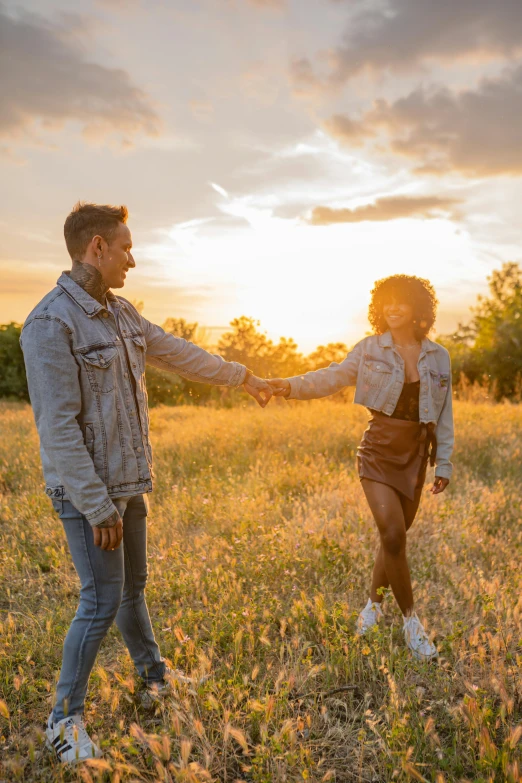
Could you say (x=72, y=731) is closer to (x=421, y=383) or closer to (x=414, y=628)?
(x=414, y=628)

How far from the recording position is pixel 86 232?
9.43ft

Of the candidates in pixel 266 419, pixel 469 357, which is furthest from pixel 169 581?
pixel 469 357

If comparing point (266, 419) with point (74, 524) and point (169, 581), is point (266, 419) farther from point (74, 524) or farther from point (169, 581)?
point (74, 524)

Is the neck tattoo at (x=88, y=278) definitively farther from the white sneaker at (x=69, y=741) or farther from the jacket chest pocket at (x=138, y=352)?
the white sneaker at (x=69, y=741)

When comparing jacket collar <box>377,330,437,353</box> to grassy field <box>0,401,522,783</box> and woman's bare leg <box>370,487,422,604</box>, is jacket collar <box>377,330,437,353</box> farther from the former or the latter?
grassy field <box>0,401,522,783</box>

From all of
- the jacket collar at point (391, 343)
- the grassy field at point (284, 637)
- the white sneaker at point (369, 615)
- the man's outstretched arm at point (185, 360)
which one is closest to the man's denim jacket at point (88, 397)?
the man's outstretched arm at point (185, 360)

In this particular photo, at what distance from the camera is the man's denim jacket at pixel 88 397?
267cm

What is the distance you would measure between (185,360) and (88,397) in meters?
1.01

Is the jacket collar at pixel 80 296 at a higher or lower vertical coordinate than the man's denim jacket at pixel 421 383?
higher

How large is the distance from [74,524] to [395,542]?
6.76 feet

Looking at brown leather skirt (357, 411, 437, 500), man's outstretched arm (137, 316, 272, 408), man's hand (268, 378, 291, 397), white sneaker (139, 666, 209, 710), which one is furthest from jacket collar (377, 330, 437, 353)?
white sneaker (139, 666, 209, 710)

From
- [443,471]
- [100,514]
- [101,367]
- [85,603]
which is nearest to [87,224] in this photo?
[101,367]

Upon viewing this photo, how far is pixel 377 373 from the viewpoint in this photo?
4.11 m

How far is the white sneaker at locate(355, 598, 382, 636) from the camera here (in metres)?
3.97
